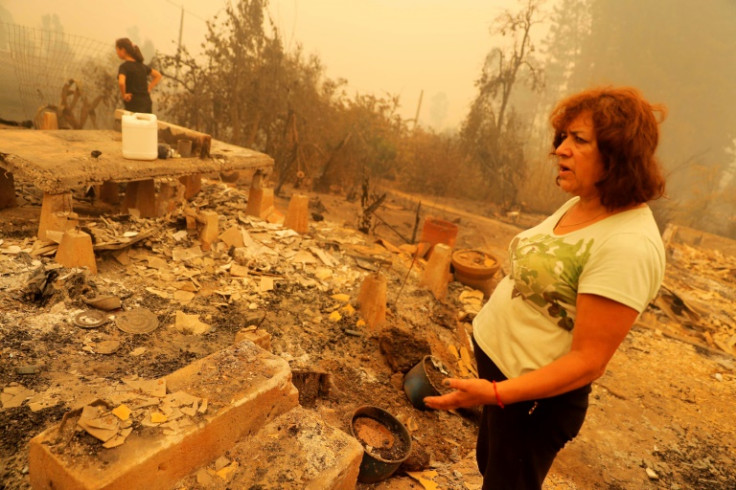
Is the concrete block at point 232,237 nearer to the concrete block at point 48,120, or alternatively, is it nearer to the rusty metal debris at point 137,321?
the rusty metal debris at point 137,321

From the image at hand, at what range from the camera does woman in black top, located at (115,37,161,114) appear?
578cm

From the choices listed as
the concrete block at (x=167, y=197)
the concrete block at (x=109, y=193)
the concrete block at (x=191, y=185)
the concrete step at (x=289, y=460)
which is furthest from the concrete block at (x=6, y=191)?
the concrete step at (x=289, y=460)

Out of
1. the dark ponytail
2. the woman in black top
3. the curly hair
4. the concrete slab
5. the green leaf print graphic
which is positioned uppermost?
the dark ponytail

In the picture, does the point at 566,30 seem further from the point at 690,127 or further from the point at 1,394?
the point at 1,394

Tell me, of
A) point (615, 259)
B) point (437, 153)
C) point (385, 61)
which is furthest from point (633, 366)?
point (385, 61)

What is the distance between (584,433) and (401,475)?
7.12ft

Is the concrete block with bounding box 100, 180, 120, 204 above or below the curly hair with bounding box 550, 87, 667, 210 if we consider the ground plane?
below

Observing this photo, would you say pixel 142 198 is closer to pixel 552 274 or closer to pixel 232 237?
pixel 232 237

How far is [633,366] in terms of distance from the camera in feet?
17.1

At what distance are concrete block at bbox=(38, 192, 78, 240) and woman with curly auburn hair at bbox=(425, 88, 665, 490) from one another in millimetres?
3842

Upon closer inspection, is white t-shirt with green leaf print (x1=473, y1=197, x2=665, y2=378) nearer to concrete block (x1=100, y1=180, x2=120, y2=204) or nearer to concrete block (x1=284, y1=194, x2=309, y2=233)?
concrete block (x1=284, y1=194, x2=309, y2=233)

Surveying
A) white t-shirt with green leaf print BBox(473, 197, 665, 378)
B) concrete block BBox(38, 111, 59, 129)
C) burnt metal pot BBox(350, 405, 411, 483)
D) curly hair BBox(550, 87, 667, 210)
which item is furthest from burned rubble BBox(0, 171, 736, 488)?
curly hair BBox(550, 87, 667, 210)

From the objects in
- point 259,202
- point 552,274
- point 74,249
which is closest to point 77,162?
point 74,249

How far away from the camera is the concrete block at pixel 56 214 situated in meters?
3.75
